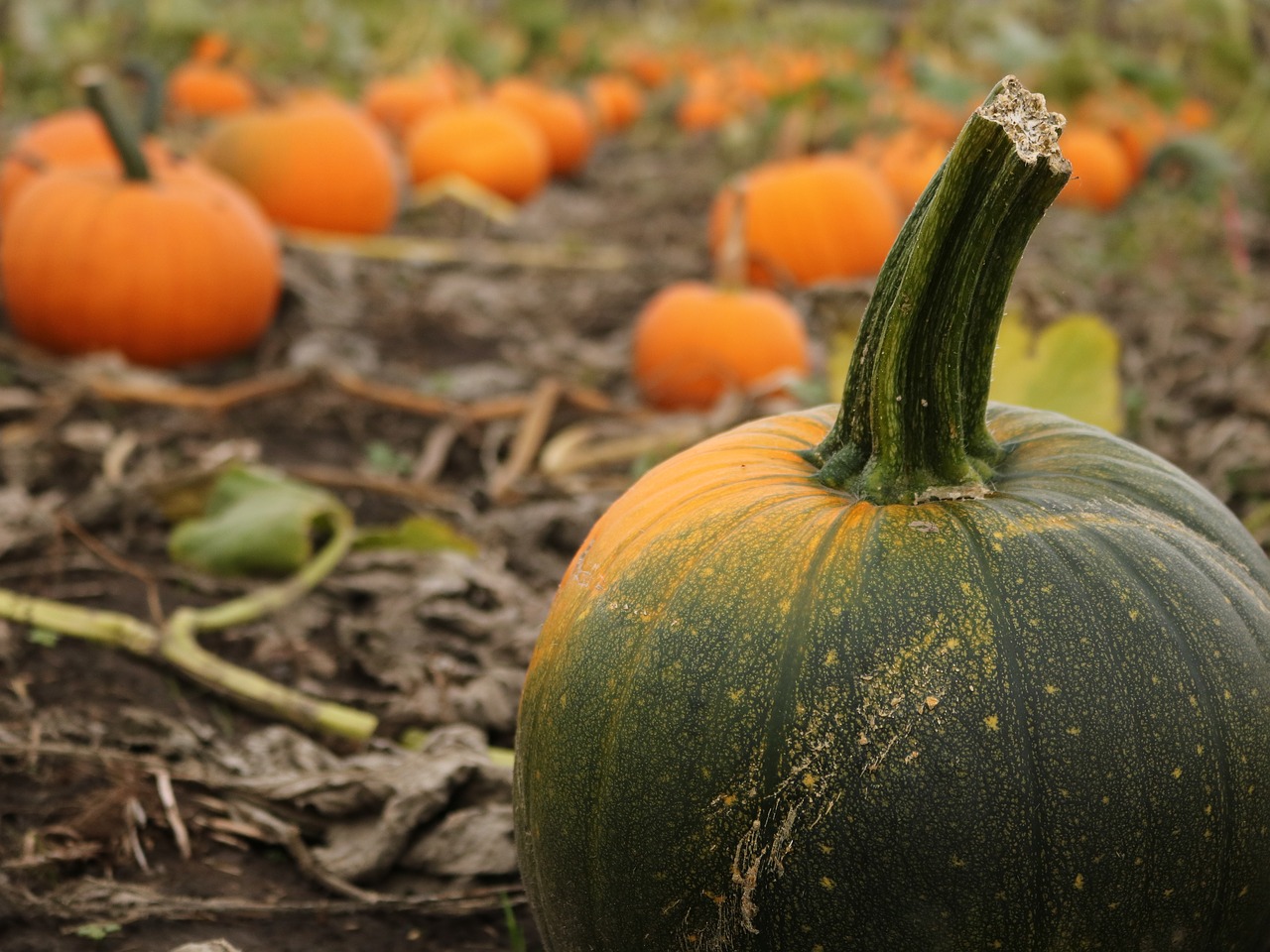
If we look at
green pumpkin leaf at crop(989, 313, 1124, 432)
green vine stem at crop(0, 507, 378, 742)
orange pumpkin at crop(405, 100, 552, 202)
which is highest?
green pumpkin leaf at crop(989, 313, 1124, 432)

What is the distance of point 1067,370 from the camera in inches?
106

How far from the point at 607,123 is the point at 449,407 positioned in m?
11.6

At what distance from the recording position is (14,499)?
3543mm

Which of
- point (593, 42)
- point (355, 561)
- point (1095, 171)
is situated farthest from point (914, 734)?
point (593, 42)

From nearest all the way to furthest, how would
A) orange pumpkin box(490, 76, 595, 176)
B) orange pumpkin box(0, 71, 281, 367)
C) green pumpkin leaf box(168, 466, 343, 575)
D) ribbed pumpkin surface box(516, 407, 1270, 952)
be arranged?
1. ribbed pumpkin surface box(516, 407, 1270, 952)
2. green pumpkin leaf box(168, 466, 343, 575)
3. orange pumpkin box(0, 71, 281, 367)
4. orange pumpkin box(490, 76, 595, 176)

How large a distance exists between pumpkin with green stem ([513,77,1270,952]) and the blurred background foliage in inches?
198

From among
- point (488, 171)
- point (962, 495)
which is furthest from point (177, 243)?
point (488, 171)

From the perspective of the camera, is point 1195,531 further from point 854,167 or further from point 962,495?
point 854,167

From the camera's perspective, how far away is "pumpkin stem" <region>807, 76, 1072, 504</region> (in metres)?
1.55

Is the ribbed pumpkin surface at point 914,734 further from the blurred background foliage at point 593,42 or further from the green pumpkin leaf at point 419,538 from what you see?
the blurred background foliage at point 593,42

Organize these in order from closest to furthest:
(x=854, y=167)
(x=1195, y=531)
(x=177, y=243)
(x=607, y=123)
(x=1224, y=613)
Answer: (x=1224, y=613) < (x=1195, y=531) < (x=177, y=243) < (x=854, y=167) < (x=607, y=123)

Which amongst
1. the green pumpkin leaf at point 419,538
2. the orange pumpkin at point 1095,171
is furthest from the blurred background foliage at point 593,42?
the green pumpkin leaf at point 419,538

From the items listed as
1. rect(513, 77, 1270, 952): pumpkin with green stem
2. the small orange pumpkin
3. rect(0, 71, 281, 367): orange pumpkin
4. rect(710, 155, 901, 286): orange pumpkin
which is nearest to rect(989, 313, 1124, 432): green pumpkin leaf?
rect(513, 77, 1270, 952): pumpkin with green stem

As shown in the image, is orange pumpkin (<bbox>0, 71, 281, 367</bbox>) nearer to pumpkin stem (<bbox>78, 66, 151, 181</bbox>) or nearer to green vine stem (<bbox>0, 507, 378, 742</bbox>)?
pumpkin stem (<bbox>78, 66, 151, 181</bbox>)
